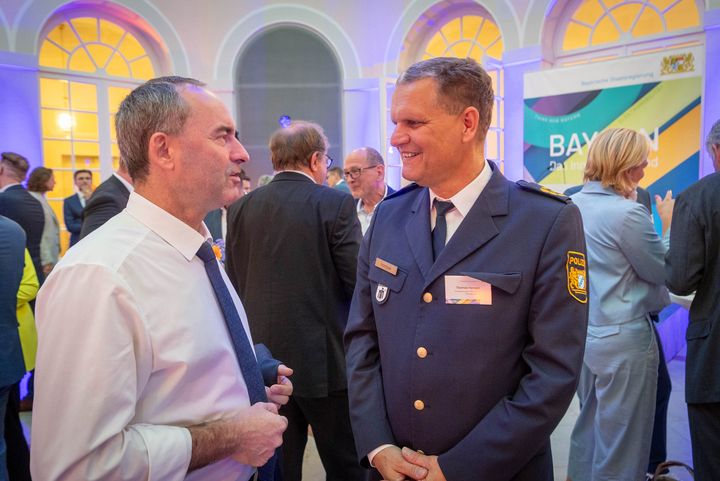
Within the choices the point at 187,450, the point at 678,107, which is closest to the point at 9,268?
the point at 187,450

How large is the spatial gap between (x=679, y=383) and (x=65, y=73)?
8.44m

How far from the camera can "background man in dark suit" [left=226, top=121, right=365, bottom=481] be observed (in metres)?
2.43

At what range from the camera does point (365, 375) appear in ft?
5.11

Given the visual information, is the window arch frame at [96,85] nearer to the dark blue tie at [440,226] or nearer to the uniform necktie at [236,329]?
the uniform necktie at [236,329]

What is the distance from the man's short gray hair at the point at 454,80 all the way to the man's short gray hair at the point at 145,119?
23.3 inches

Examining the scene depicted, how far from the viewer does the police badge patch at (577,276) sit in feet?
4.40

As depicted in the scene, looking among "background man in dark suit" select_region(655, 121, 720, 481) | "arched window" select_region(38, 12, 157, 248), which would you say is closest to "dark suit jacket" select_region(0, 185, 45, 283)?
"background man in dark suit" select_region(655, 121, 720, 481)

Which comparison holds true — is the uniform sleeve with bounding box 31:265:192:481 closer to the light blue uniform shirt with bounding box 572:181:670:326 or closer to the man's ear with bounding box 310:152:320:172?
the man's ear with bounding box 310:152:320:172

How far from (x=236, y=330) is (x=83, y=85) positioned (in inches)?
325

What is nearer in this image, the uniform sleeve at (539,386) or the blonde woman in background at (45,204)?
the uniform sleeve at (539,386)

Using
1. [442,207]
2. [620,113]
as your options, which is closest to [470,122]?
[442,207]

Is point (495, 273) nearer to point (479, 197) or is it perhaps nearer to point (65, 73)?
point (479, 197)

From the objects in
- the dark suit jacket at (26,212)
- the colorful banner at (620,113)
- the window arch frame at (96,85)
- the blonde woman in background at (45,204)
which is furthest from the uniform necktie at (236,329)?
the window arch frame at (96,85)

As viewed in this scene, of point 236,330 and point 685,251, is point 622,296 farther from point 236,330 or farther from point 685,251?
point 236,330
